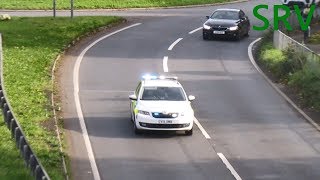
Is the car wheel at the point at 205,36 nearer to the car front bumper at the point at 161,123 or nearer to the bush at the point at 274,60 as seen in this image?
the bush at the point at 274,60

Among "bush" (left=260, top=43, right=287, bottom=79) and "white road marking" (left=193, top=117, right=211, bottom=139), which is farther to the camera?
"bush" (left=260, top=43, right=287, bottom=79)

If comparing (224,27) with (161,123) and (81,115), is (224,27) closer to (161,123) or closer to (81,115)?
(81,115)

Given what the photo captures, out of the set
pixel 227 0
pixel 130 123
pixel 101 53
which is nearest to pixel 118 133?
pixel 130 123

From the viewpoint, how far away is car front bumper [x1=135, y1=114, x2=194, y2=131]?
2172 cm

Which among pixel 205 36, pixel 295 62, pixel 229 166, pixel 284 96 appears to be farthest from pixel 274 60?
pixel 229 166

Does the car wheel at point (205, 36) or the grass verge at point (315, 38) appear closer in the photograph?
the grass verge at point (315, 38)

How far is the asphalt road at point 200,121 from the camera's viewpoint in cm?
1889

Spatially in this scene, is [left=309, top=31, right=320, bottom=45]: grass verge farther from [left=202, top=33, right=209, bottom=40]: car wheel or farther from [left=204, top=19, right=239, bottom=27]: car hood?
[left=202, top=33, right=209, bottom=40]: car wheel

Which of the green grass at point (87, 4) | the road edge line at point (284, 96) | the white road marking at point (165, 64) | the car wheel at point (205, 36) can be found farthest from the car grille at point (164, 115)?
the green grass at point (87, 4)

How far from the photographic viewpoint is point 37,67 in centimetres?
3102

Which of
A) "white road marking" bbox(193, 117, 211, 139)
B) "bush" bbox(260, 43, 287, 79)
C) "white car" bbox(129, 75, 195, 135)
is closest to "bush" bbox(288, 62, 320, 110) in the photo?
"bush" bbox(260, 43, 287, 79)

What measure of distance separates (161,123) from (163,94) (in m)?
1.36

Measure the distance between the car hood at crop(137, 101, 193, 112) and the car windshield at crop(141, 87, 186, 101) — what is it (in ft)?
1.18

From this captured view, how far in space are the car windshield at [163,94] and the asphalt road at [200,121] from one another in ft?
3.45
